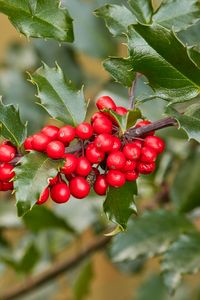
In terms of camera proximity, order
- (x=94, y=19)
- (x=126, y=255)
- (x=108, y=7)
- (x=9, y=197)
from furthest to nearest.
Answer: (x=9, y=197), (x=94, y=19), (x=126, y=255), (x=108, y=7)

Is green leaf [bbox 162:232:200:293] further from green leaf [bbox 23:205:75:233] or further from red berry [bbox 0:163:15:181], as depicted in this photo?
red berry [bbox 0:163:15:181]

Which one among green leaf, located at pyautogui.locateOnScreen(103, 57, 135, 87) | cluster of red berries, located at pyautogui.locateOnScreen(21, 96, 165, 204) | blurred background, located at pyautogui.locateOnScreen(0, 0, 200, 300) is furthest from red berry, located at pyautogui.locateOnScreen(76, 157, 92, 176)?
blurred background, located at pyautogui.locateOnScreen(0, 0, 200, 300)

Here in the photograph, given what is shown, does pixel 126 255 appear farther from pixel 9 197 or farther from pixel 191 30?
pixel 9 197

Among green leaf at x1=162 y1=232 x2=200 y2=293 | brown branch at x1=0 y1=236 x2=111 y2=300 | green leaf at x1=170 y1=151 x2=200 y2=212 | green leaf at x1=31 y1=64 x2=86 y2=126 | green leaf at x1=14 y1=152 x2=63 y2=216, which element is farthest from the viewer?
brown branch at x1=0 y1=236 x2=111 y2=300

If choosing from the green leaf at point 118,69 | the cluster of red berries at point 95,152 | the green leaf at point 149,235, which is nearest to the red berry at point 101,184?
the cluster of red berries at point 95,152

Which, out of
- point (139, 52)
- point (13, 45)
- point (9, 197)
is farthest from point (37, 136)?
point (13, 45)
